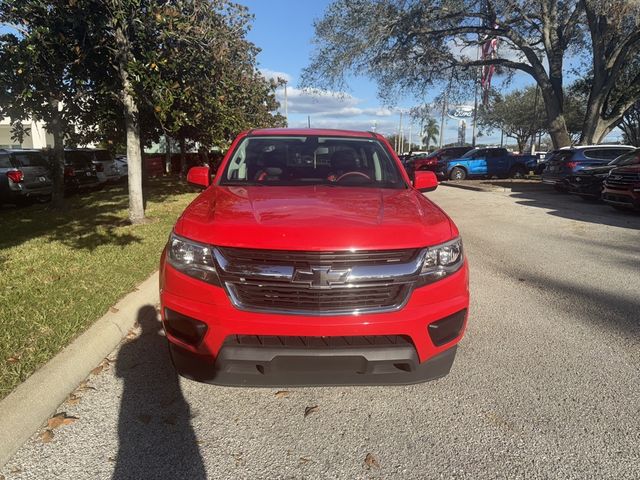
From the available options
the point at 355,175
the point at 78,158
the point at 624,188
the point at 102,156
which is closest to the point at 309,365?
the point at 355,175

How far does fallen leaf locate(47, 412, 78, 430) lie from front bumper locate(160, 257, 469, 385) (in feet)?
2.71

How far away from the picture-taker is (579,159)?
47.1 ft

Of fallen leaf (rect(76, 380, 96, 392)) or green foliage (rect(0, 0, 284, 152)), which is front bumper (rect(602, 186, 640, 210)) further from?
fallen leaf (rect(76, 380, 96, 392))

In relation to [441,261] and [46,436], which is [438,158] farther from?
[46,436]

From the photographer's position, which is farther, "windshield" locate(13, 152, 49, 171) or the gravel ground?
"windshield" locate(13, 152, 49, 171)

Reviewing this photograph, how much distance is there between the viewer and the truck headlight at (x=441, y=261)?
2.50 metres

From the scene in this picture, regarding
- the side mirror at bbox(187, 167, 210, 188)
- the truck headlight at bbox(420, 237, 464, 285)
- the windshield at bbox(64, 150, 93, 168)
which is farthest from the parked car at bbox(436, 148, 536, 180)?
the truck headlight at bbox(420, 237, 464, 285)

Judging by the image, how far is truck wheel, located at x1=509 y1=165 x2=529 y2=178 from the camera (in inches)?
969

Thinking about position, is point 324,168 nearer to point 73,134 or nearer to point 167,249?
point 167,249

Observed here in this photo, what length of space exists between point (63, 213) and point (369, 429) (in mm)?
10042

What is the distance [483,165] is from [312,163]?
72.2 feet

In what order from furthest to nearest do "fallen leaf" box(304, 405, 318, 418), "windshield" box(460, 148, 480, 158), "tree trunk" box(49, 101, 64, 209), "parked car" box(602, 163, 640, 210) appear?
"windshield" box(460, 148, 480, 158)
"tree trunk" box(49, 101, 64, 209)
"parked car" box(602, 163, 640, 210)
"fallen leaf" box(304, 405, 318, 418)

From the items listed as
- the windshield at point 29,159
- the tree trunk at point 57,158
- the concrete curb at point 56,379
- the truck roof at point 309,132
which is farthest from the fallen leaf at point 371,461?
the windshield at point 29,159

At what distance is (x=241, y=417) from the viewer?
8.86 ft
